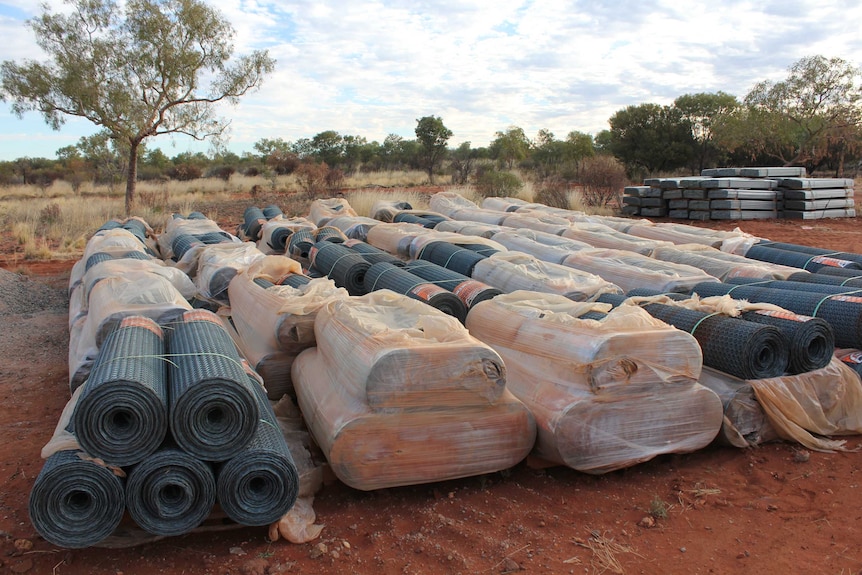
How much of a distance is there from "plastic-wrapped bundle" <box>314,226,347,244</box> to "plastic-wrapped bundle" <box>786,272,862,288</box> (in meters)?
5.39

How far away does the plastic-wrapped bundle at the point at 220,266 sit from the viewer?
6770 mm

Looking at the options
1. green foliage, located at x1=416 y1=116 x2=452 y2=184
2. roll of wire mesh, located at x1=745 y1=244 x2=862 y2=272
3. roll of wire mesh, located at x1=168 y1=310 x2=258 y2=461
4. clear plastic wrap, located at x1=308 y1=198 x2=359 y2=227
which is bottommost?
roll of wire mesh, located at x1=168 y1=310 x2=258 y2=461

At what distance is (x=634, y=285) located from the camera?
5.88 m

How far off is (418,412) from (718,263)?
14.0ft

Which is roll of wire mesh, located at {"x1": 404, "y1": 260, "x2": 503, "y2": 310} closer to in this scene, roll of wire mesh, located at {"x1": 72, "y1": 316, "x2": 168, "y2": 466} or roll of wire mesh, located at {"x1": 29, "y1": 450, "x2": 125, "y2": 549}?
roll of wire mesh, located at {"x1": 72, "y1": 316, "x2": 168, "y2": 466}

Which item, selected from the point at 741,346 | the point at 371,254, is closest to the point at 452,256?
the point at 371,254

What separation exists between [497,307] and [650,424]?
1.34m

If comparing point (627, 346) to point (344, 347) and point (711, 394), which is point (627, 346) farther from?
point (344, 347)

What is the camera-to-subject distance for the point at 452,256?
22.4 ft

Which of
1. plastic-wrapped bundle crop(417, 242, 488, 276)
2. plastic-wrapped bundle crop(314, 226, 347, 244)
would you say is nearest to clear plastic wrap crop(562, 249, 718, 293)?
plastic-wrapped bundle crop(417, 242, 488, 276)

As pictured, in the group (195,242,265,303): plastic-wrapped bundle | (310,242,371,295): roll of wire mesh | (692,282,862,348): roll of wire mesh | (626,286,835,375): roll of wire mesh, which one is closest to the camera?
(626,286,835,375): roll of wire mesh

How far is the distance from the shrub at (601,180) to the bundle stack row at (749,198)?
70.8 inches

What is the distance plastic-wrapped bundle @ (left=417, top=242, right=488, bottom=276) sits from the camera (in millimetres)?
6543

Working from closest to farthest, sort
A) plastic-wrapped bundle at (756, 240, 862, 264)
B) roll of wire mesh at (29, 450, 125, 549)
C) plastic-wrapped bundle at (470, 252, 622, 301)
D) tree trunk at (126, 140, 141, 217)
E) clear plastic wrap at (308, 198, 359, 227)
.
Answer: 1. roll of wire mesh at (29, 450, 125, 549)
2. plastic-wrapped bundle at (470, 252, 622, 301)
3. plastic-wrapped bundle at (756, 240, 862, 264)
4. clear plastic wrap at (308, 198, 359, 227)
5. tree trunk at (126, 140, 141, 217)
